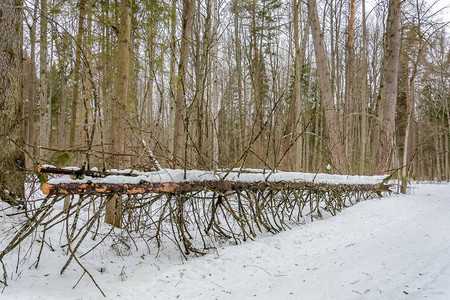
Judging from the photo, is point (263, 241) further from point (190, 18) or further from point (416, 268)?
point (190, 18)

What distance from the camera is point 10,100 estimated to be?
3.03 m

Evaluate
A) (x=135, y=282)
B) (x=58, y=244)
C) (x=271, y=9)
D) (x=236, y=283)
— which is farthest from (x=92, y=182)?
(x=271, y=9)

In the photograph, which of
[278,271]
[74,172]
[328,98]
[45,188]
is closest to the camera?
[45,188]

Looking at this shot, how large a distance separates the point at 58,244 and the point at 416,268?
12.5ft

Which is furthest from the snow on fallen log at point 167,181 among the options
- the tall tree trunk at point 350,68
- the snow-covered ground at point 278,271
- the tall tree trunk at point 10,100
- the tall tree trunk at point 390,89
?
the tall tree trunk at point 390,89

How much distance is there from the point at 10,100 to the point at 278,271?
3.75m

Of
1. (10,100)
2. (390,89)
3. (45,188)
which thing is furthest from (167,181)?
(390,89)

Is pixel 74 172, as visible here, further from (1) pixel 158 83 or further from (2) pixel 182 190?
(1) pixel 158 83

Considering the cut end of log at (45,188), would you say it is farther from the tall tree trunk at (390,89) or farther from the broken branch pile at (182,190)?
the tall tree trunk at (390,89)

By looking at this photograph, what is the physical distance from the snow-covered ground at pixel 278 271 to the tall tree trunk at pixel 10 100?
0.87m

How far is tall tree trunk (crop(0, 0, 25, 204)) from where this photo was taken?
293 centimetres

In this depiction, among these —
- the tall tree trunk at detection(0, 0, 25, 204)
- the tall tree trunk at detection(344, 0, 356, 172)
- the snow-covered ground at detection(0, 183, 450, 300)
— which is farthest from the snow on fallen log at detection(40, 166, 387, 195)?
the tall tree trunk at detection(344, 0, 356, 172)

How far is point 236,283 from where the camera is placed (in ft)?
7.92

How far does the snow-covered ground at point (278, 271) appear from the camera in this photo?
2.04 m
